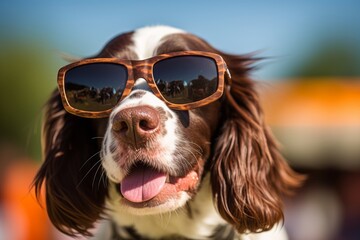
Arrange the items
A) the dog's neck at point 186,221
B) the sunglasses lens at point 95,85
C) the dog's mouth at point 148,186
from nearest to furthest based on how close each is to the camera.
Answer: the dog's mouth at point 148,186 < the sunglasses lens at point 95,85 < the dog's neck at point 186,221

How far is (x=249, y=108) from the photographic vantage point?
3.13 meters

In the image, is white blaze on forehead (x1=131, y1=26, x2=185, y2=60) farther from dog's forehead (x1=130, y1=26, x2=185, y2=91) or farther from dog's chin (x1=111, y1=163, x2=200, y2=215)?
dog's chin (x1=111, y1=163, x2=200, y2=215)

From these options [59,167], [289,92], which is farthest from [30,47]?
[59,167]

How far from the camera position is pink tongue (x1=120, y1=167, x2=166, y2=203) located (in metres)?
2.65

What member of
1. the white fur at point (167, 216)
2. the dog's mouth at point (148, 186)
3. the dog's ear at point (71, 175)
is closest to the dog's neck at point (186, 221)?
the white fur at point (167, 216)

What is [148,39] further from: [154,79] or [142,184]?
[142,184]

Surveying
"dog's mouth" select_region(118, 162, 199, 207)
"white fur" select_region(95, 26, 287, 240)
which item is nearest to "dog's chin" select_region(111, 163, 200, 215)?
"dog's mouth" select_region(118, 162, 199, 207)

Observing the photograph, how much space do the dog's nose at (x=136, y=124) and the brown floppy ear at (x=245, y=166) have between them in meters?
0.50

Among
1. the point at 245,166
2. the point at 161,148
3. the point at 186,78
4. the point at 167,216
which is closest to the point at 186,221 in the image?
the point at 167,216

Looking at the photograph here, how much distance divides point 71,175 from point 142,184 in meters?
0.52

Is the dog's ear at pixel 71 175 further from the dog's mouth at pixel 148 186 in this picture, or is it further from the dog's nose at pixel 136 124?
the dog's nose at pixel 136 124

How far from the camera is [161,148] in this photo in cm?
266

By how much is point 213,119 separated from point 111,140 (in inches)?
22.5

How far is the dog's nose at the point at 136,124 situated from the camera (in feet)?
8.19
